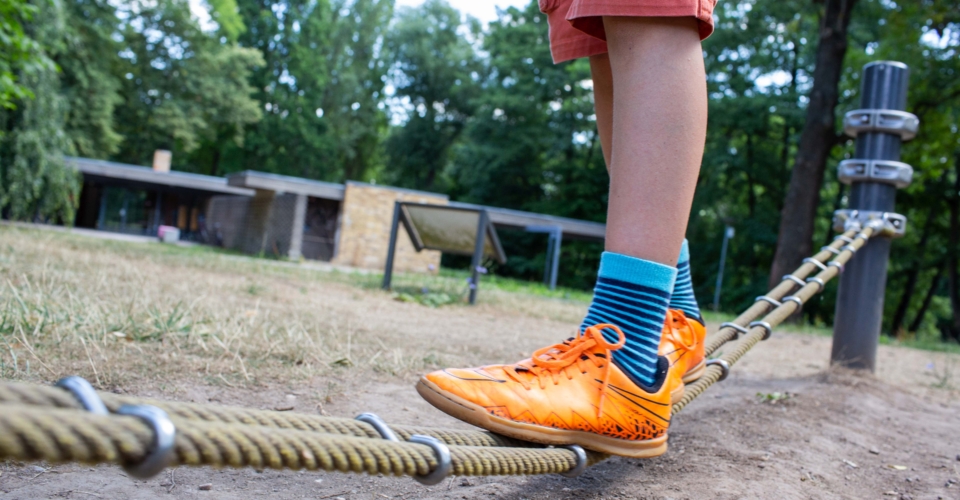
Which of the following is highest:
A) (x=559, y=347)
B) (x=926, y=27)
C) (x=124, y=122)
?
(x=926, y=27)

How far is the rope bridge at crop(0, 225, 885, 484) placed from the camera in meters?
0.49

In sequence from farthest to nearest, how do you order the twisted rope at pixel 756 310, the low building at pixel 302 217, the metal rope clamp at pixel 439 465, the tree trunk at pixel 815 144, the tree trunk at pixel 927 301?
the tree trunk at pixel 927 301, the low building at pixel 302 217, the tree trunk at pixel 815 144, the twisted rope at pixel 756 310, the metal rope clamp at pixel 439 465

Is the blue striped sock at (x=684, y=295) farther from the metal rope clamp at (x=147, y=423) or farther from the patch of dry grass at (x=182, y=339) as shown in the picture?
the metal rope clamp at (x=147, y=423)

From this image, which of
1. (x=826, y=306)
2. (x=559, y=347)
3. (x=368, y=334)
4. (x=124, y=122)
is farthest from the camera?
(x=124, y=122)

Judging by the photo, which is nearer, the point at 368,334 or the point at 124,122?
the point at 368,334

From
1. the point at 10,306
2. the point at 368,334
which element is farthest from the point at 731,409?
the point at 10,306

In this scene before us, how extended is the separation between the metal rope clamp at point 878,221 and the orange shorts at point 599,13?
6.12ft

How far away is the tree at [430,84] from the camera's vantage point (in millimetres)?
32438

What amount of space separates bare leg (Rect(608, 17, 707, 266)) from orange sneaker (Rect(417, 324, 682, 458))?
0.57 ft

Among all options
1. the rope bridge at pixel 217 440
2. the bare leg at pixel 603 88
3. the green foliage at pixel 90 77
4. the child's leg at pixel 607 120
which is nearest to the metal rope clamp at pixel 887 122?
the child's leg at pixel 607 120

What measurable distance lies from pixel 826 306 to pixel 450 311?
18.2 metres

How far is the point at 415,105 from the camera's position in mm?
33344

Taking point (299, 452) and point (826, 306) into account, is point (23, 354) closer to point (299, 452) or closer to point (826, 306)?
point (299, 452)

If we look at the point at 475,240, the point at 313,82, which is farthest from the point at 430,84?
the point at 475,240
